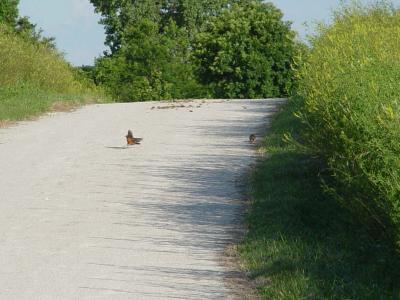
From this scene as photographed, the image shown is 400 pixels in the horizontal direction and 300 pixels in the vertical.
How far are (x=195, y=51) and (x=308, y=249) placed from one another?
32.1 meters

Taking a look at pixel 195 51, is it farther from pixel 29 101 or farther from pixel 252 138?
pixel 252 138

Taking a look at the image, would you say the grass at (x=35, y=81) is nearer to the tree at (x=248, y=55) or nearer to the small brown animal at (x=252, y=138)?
the small brown animal at (x=252, y=138)

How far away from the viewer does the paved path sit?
7.02 m

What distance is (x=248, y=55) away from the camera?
3694 cm

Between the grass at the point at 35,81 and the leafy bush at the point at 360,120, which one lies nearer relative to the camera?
the leafy bush at the point at 360,120

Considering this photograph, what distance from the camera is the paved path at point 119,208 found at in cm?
702

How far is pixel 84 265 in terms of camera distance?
7.44 metres

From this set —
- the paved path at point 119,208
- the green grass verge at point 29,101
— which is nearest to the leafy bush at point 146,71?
the green grass verge at point 29,101

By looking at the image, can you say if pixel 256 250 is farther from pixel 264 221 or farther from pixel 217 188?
pixel 217 188

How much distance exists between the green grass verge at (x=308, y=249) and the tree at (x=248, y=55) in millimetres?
26038

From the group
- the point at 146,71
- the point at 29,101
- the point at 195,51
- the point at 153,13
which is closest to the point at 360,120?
the point at 29,101

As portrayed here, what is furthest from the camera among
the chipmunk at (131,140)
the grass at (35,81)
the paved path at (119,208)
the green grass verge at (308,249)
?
the grass at (35,81)

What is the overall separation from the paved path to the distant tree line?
44.5 feet

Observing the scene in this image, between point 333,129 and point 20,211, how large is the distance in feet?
11.2
